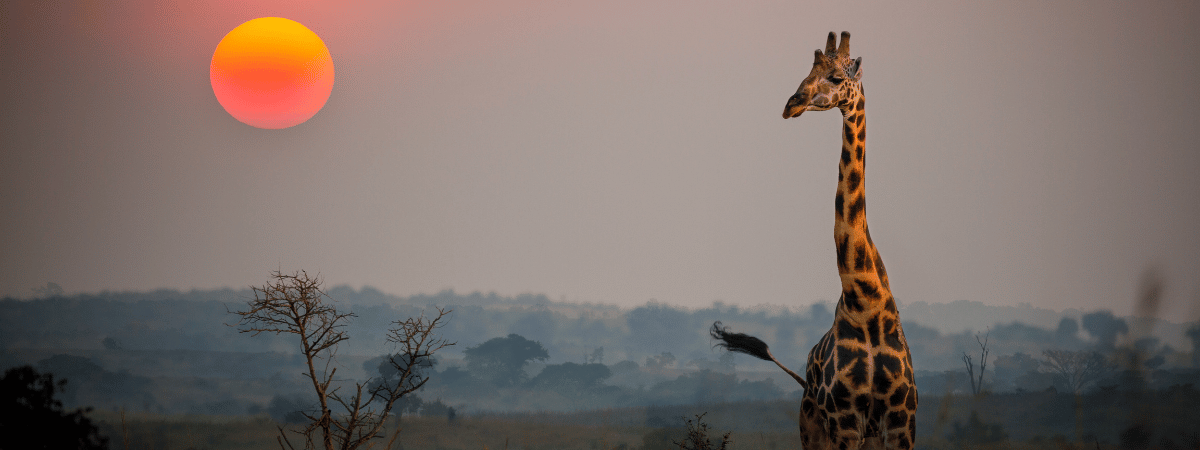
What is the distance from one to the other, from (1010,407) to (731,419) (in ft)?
12.4

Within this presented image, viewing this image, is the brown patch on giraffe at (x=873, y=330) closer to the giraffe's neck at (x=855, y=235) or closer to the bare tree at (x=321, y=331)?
the giraffe's neck at (x=855, y=235)

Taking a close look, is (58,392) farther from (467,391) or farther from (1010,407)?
(1010,407)

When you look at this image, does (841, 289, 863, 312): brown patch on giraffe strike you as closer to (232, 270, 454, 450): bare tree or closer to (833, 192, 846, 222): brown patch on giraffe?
(833, 192, 846, 222): brown patch on giraffe

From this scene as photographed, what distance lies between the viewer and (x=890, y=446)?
4.50m

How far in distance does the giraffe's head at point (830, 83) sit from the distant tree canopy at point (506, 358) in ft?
27.2

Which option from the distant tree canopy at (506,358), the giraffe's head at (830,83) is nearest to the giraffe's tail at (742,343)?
the giraffe's head at (830,83)

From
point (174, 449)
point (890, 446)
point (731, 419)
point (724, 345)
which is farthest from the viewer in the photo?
point (731, 419)

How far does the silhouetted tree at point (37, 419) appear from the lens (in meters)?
8.44

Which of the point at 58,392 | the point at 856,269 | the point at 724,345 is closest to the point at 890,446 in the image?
the point at 856,269

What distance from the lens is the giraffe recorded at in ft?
14.7

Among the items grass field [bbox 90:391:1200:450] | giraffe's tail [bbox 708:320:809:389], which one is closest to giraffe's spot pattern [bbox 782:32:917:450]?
giraffe's tail [bbox 708:320:809:389]

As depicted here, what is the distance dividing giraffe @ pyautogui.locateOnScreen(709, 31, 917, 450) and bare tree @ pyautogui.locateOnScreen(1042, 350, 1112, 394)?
765 centimetres

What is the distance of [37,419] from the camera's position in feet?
28.3

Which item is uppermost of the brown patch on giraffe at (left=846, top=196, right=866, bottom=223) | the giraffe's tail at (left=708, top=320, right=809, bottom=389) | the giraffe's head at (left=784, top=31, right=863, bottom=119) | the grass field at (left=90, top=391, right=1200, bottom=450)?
the giraffe's head at (left=784, top=31, right=863, bottom=119)
